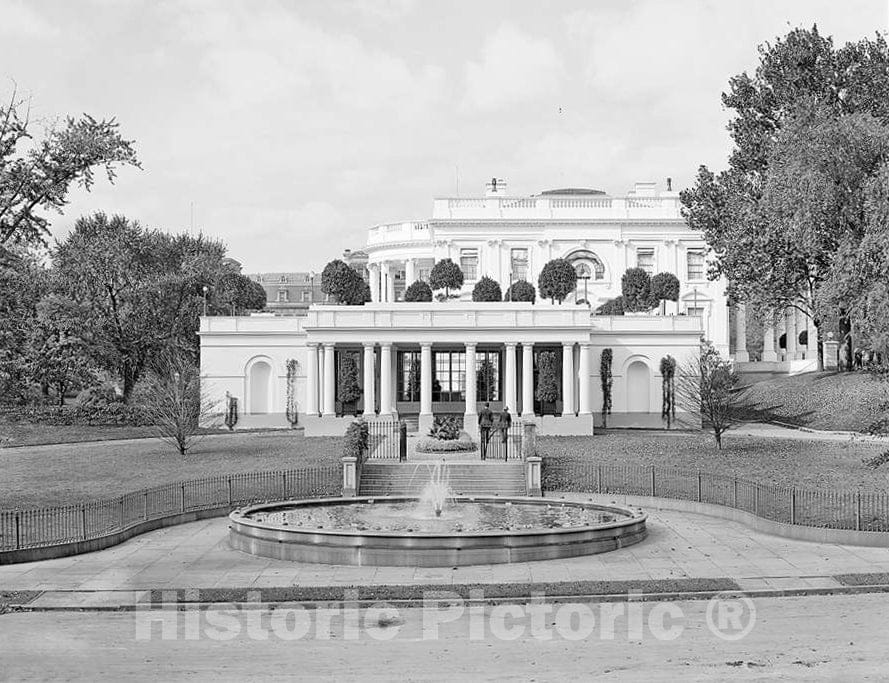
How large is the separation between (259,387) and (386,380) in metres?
8.91

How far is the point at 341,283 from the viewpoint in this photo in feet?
217

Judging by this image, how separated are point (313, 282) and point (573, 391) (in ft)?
303

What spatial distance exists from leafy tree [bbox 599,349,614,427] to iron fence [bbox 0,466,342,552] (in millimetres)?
24017

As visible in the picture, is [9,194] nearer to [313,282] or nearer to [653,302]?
[653,302]

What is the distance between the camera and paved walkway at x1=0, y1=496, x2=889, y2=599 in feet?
73.8

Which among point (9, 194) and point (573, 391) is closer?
point (9, 194)

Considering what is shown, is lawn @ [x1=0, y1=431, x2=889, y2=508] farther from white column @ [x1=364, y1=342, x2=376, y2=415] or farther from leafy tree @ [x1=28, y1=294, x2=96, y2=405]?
leafy tree @ [x1=28, y1=294, x2=96, y2=405]

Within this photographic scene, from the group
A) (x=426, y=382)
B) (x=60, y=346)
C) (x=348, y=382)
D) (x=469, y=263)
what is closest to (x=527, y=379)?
(x=426, y=382)

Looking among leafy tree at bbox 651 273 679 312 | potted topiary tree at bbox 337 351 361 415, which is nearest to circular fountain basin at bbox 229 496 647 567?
potted topiary tree at bbox 337 351 361 415

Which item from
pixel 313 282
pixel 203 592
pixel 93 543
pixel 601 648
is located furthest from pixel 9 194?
pixel 313 282

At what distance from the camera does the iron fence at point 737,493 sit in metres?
29.0

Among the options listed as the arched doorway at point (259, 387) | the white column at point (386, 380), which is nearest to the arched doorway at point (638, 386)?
the white column at point (386, 380)

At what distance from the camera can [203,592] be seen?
2088 centimetres

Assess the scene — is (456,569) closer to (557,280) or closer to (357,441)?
(357,441)
